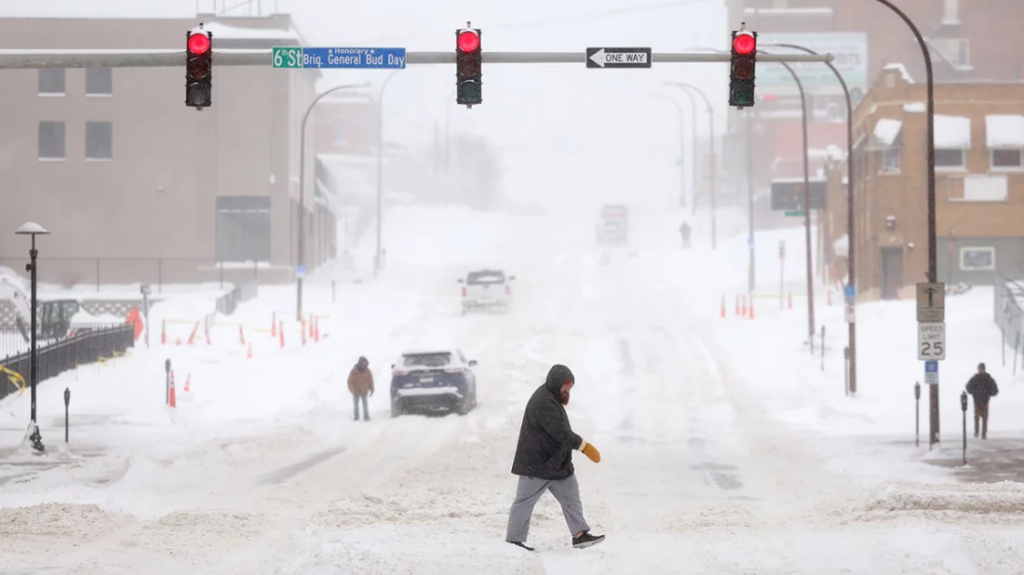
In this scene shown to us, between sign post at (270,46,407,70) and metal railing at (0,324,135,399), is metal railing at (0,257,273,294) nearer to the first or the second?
metal railing at (0,324,135,399)

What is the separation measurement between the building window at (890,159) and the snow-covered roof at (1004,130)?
10.8ft

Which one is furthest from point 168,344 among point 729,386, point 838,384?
point 838,384

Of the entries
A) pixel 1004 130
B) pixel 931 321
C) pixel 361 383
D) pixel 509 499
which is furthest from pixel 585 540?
pixel 1004 130

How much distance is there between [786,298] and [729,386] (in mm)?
23037

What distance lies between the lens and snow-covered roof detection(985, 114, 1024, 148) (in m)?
51.0

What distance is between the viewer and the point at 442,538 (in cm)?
1263

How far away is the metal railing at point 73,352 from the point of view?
31903 mm

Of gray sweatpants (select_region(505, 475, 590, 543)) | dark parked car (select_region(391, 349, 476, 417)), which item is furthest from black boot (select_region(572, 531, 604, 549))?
dark parked car (select_region(391, 349, 476, 417))

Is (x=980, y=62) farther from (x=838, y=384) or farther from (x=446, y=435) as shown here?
(x=446, y=435)

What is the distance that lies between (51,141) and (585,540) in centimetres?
5826

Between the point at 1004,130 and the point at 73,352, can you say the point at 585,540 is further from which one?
the point at 1004,130

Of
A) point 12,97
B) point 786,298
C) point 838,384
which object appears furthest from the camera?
point 12,97

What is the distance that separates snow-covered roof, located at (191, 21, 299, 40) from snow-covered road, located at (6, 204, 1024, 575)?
91.5 feet

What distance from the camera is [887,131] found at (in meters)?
51.6
